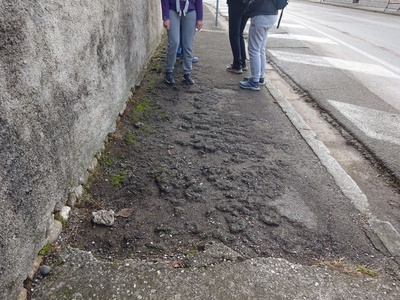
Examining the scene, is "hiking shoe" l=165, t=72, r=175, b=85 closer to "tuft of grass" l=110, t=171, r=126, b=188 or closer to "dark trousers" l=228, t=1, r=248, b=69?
"dark trousers" l=228, t=1, r=248, b=69

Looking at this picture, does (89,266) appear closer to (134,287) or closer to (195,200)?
(134,287)

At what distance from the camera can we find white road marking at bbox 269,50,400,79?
660 centimetres

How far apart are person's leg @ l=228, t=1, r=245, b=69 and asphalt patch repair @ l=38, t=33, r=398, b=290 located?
6.29 ft

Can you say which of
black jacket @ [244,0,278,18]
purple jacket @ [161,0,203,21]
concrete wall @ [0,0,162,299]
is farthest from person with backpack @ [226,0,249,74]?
concrete wall @ [0,0,162,299]

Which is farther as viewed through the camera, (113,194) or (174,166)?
(174,166)

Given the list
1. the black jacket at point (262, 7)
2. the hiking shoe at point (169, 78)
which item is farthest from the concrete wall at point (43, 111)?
the black jacket at point (262, 7)

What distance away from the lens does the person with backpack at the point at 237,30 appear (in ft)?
16.4

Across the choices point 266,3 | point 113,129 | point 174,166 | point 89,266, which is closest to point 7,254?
point 89,266

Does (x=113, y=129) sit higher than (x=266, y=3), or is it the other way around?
(x=266, y=3)

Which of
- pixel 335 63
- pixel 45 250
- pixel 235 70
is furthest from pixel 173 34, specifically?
pixel 335 63

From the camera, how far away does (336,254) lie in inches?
85.0

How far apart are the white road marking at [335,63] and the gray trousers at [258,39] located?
253 cm

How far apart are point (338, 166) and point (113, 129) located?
234 centimetres

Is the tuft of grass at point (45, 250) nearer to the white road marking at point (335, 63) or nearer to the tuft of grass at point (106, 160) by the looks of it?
the tuft of grass at point (106, 160)
